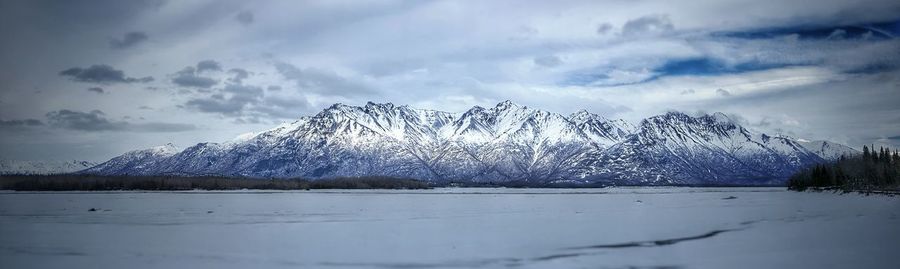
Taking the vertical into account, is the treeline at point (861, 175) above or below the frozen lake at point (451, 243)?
above

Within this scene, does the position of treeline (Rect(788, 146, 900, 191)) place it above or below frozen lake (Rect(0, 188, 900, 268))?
above

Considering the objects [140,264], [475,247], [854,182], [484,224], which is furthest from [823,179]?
[140,264]

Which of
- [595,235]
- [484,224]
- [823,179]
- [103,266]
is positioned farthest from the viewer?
[823,179]

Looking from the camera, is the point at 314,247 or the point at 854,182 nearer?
the point at 314,247

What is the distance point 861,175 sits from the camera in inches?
6481

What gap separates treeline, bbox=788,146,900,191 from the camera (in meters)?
150

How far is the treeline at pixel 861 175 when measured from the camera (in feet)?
493

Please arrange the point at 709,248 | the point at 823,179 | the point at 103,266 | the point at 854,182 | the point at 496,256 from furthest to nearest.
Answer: the point at 823,179
the point at 854,182
the point at 709,248
the point at 496,256
the point at 103,266

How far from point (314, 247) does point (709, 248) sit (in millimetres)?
23914

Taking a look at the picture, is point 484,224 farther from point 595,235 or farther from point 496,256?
point 496,256

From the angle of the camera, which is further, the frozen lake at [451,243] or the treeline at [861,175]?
the treeline at [861,175]

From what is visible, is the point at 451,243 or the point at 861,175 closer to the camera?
the point at 451,243

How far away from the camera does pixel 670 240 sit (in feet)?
146

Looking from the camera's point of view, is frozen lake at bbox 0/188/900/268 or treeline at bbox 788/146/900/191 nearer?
frozen lake at bbox 0/188/900/268
